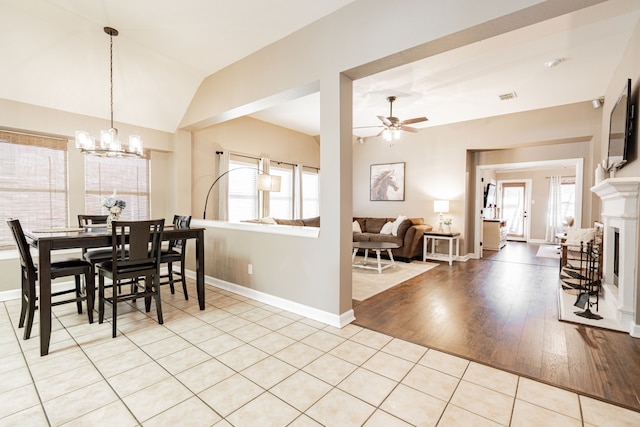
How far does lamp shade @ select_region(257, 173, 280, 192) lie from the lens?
5.16 m

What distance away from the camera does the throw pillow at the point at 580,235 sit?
4117 mm

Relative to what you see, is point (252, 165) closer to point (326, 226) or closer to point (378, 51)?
point (326, 226)

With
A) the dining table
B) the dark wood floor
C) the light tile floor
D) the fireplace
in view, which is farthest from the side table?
the dining table

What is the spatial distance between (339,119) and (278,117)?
138 inches

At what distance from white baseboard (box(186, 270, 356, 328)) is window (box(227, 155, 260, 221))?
73.7 inches

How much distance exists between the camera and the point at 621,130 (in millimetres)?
3006

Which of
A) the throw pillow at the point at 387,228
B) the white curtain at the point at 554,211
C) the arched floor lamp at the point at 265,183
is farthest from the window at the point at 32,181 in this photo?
the white curtain at the point at 554,211

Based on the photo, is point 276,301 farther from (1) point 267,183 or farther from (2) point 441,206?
(2) point 441,206

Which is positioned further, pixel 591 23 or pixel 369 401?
pixel 591 23

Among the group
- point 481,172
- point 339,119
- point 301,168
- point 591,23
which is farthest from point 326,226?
point 481,172

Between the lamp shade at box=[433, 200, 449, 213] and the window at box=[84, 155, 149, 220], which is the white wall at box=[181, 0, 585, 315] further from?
the lamp shade at box=[433, 200, 449, 213]

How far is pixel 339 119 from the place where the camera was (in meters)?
2.69

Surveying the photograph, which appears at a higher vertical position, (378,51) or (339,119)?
(378,51)

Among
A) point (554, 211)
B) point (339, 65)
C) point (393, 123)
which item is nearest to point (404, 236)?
point (393, 123)
